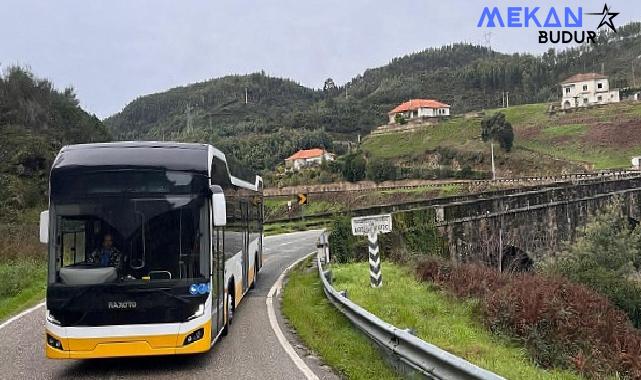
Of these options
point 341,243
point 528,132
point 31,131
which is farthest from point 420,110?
point 341,243

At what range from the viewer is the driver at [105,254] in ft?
27.8

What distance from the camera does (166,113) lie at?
196375 millimetres

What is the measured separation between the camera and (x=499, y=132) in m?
83.4

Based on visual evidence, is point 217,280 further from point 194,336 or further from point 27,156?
point 27,156

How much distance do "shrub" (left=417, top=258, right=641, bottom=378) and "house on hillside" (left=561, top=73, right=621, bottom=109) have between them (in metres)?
103

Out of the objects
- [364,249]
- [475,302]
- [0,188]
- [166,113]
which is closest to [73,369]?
[475,302]

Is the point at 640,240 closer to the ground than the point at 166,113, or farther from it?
closer to the ground

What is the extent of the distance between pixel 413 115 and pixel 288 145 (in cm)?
2715

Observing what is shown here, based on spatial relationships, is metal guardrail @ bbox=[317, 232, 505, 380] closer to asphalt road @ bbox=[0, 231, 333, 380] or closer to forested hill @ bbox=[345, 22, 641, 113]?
asphalt road @ bbox=[0, 231, 333, 380]

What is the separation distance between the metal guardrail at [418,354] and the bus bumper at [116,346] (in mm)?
2415

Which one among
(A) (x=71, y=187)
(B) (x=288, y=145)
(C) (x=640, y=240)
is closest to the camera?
(A) (x=71, y=187)

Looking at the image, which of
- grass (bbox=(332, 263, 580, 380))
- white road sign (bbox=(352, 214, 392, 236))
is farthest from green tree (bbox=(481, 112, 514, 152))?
white road sign (bbox=(352, 214, 392, 236))

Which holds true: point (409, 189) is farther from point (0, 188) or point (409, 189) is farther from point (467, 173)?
point (0, 188)

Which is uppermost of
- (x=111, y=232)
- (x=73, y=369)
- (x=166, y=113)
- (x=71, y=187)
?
(x=166, y=113)
